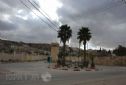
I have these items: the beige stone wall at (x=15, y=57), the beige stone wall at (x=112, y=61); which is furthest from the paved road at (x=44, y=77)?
the beige stone wall at (x=112, y=61)

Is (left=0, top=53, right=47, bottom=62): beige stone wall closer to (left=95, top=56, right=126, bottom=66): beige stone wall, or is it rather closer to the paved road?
(left=95, top=56, right=126, bottom=66): beige stone wall

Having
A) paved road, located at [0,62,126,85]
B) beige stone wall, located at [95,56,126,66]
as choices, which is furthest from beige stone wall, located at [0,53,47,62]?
paved road, located at [0,62,126,85]

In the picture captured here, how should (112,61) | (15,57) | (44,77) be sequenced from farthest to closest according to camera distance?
(15,57)
(112,61)
(44,77)

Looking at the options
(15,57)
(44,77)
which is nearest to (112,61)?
(15,57)

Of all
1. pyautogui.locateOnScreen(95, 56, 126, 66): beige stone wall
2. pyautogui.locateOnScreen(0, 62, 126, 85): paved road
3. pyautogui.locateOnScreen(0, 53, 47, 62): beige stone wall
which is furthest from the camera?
pyautogui.locateOnScreen(95, 56, 126, 66): beige stone wall

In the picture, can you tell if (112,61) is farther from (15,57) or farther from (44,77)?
(44,77)

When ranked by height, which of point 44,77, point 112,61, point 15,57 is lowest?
point 44,77

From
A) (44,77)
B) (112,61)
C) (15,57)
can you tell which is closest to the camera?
(44,77)

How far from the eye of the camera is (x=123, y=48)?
143250mm

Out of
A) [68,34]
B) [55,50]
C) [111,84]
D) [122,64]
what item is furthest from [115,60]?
[111,84]

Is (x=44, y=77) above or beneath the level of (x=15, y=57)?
beneath

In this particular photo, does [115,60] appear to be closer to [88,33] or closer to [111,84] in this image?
[88,33]

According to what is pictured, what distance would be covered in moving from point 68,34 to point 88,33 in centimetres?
753

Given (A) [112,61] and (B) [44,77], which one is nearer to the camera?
(B) [44,77]
